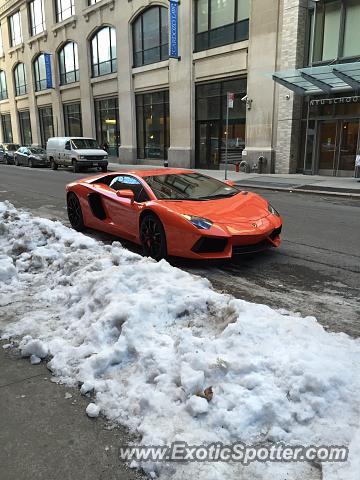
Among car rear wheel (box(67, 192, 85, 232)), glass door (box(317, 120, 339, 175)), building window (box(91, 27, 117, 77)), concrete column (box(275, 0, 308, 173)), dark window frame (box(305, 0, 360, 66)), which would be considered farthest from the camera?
building window (box(91, 27, 117, 77))

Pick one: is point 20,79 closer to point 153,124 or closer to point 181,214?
point 153,124

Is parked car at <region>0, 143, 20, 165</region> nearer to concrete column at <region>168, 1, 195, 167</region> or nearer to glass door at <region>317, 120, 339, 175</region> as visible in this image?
concrete column at <region>168, 1, 195, 167</region>

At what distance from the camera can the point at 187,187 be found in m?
6.65

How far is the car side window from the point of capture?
6.43 meters

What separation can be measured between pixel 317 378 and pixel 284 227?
19.8ft

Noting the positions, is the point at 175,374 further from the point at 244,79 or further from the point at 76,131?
the point at 76,131

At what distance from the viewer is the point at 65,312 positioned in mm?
4066

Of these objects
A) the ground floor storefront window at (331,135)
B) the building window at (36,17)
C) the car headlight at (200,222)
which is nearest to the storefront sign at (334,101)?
the ground floor storefront window at (331,135)

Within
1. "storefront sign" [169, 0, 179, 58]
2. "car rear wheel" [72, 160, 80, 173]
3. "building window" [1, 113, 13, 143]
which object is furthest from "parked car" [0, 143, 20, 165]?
"storefront sign" [169, 0, 179, 58]

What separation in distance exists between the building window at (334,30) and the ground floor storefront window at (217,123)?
4.02 m

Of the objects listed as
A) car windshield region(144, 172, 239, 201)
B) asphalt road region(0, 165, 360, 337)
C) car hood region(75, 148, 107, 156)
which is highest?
car windshield region(144, 172, 239, 201)

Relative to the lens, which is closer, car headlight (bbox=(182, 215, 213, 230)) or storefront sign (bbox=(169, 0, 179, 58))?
car headlight (bbox=(182, 215, 213, 230))

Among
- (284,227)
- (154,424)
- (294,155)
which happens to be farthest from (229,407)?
(294,155)

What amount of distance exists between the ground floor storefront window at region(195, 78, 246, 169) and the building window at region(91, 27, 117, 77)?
965 cm
